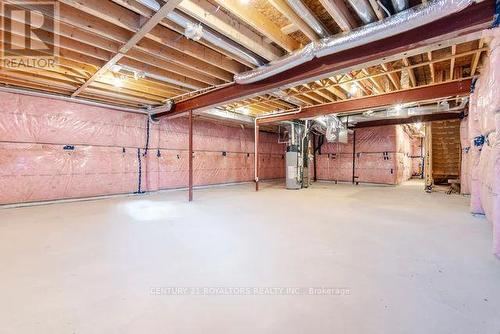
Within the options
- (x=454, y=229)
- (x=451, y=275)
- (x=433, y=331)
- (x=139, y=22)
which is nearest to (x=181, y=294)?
(x=433, y=331)

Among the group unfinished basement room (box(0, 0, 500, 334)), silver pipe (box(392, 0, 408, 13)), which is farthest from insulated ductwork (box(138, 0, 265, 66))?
silver pipe (box(392, 0, 408, 13))

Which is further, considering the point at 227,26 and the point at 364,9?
the point at 227,26

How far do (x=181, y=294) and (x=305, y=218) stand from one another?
8.28 ft

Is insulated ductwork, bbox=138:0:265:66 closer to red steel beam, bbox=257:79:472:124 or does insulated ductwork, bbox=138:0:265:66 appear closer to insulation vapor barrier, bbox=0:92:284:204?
red steel beam, bbox=257:79:472:124

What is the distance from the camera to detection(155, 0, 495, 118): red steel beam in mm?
2037

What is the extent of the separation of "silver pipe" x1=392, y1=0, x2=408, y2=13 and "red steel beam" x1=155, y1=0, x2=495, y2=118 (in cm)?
28

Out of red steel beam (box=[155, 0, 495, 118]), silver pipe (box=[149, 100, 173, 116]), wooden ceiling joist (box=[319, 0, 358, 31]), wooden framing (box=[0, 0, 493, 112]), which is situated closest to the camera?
red steel beam (box=[155, 0, 495, 118])

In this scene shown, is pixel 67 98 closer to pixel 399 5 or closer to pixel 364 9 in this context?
pixel 364 9

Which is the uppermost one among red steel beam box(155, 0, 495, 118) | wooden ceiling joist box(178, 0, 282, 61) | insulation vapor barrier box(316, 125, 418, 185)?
wooden ceiling joist box(178, 0, 282, 61)

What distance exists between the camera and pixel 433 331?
4.15 feet

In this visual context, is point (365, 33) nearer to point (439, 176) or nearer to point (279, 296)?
point (279, 296)

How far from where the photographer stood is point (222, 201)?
5.29 metres

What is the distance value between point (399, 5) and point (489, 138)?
202 centimetres

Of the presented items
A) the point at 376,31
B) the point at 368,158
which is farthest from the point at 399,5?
the point at 368,158
